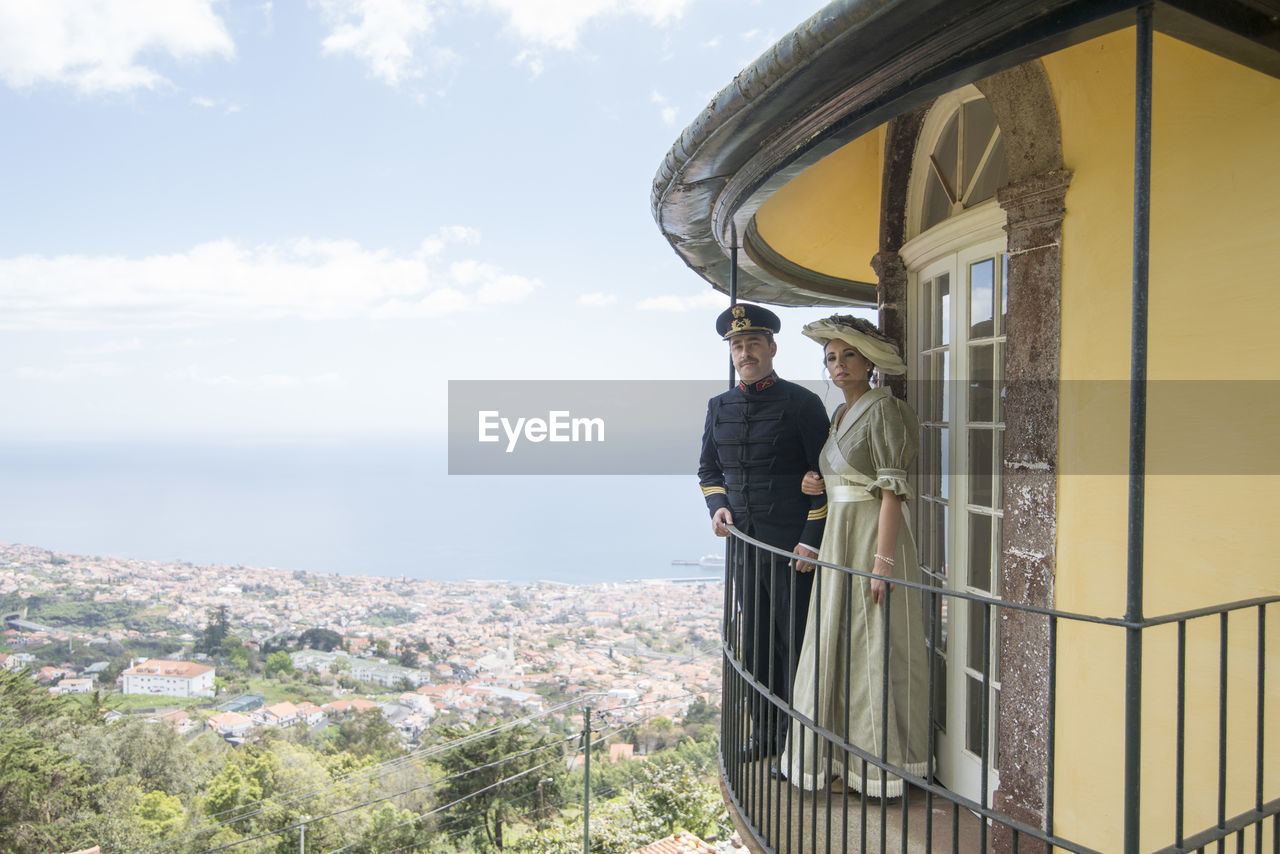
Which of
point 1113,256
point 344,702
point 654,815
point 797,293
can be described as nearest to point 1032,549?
point 1113,256

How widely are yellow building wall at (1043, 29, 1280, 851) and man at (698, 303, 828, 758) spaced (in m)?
0.97

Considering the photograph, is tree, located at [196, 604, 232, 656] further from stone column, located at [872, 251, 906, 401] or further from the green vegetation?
stone column, located at [872, 251, 906, 401]

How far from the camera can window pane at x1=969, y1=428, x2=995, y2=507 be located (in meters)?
2.88

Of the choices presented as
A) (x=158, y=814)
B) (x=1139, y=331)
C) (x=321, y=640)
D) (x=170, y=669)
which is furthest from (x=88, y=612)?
(x=1139, y=331)

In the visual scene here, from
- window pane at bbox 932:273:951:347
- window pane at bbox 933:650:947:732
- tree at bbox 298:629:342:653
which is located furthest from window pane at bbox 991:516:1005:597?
tree at bbox 298:629:342:653

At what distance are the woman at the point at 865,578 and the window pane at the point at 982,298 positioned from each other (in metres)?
0.43

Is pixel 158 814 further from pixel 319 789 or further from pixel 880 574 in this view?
pixel 880 574

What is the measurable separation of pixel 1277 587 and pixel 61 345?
94447 millimetres

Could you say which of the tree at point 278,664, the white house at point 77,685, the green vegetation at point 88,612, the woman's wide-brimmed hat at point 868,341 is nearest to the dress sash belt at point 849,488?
the woman's wide-brimmed hat at point 868,341

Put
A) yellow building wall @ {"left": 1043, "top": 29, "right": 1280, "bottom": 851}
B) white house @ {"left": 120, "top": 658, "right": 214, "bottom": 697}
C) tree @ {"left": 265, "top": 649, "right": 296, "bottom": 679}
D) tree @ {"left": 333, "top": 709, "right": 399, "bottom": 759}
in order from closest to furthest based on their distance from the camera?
yellow building wall @ {"left": 1043, "top": 29, "right": 1280, "bottom": 851} → tree @ {"left": 333, "top": 709, "right": 399, "bottom": 759} → white house @ {"left": 120, "top": 658, "right": 214, "bottom": 697} → tree @ {"left": 265, "top": 649, "right": 296, "bottom": 679}

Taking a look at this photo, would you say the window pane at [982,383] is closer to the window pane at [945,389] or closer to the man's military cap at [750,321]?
the window pane at [945,389]

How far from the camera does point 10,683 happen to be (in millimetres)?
23203

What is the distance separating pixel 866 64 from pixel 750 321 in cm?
140

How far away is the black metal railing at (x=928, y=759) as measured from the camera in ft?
5.41
